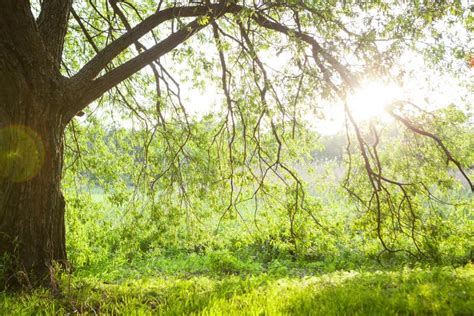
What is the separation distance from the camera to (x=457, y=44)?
5043 mm

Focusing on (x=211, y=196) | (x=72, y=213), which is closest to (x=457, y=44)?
(x=211, y=196)

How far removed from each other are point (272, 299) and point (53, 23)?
4.21m

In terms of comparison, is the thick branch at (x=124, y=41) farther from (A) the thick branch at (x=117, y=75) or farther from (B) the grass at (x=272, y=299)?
(B) the grass at (x=272, y=299)

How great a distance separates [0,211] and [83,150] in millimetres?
3919

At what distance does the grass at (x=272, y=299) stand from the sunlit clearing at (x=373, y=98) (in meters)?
2.12

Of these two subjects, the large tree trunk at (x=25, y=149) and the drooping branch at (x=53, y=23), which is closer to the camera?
the large tree trunk at (x=25, y=149)

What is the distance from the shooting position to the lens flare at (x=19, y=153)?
4301mm

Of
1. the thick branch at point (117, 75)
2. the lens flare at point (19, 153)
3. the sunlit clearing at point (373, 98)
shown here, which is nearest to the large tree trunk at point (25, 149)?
the lens flare at point (19, 153)

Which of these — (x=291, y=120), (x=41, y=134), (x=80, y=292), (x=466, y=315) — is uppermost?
(x=291, y=120)

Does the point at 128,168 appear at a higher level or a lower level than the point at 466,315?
higher

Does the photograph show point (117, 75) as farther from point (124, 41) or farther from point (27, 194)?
point (27, 194)

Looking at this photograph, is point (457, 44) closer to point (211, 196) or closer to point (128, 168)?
point (211, 196)

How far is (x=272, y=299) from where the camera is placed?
367cm

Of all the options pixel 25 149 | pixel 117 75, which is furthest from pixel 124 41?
pixel 25 149
